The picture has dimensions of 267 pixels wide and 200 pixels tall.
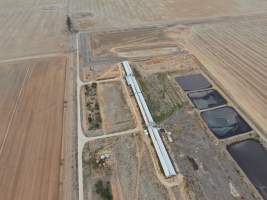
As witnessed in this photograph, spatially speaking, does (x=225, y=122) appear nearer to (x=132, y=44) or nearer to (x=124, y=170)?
(x=124, y=170)

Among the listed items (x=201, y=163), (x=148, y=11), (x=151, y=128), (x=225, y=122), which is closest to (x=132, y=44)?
(x=148, y=11)

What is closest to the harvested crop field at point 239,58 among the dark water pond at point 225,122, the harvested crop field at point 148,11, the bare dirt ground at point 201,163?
the dark water pond at point 225,122

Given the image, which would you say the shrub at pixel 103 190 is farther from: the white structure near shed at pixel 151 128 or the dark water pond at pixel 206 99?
the dark water pond at pixel 206 99

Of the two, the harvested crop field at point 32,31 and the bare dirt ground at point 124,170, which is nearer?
the bare dirt ground at point 124,170

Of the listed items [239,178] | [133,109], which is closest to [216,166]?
[239,178]

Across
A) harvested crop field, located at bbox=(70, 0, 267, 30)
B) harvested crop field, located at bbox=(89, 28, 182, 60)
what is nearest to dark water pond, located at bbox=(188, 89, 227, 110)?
harvested crop field, located at bbox=(89, 28, 182, 60)

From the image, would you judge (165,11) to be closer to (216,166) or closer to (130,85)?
(130,85)
